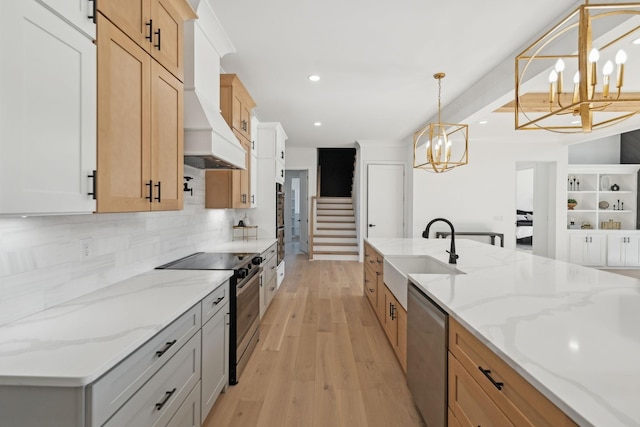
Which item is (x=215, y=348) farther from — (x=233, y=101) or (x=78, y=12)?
(x=233, y=101)

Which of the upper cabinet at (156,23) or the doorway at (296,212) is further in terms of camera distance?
the doorway at (296,212)

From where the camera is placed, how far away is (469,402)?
1295 millimetres

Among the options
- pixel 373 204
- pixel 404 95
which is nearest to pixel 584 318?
pixel 404 95

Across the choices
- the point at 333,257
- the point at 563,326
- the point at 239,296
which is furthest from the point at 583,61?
the point at 333,257

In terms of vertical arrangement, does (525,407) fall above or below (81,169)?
below

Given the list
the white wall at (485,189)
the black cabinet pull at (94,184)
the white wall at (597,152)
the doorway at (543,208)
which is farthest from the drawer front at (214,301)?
the white wall at (597,152)

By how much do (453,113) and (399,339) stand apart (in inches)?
133

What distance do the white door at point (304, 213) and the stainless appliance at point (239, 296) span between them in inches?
218

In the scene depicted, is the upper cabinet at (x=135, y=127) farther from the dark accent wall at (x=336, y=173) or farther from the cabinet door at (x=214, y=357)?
the dark accent wall at (x=336, y=173)

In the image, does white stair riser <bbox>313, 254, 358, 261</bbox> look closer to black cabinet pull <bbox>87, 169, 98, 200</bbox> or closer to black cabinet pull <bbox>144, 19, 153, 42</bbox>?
black cabinet pull <bbox>144, 19, 153, 42</bbox>

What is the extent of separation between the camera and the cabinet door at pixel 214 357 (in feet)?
5.94

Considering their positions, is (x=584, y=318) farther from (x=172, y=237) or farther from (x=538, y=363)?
(x=172, y=237)

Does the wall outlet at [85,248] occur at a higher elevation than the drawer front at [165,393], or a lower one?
higher

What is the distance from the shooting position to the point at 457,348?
1.40 metres
